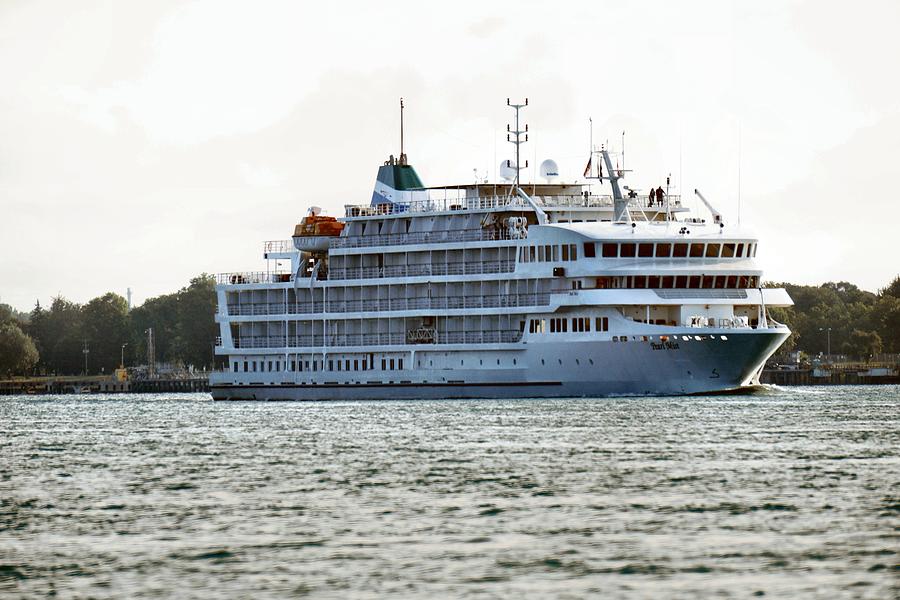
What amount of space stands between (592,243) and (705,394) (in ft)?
29.0

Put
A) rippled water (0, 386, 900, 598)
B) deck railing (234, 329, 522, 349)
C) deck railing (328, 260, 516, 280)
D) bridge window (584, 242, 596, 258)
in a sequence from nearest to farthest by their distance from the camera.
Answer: rippled water (0, 386, 900, 598) → bridge window (584, 242, 596, 258) → deck railing (234, 329, 522, 349) → deck railing (328, 260, 516, 280)

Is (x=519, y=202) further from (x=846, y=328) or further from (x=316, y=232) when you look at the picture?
(x=846, y=328)

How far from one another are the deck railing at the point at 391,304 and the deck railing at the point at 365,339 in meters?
1.36

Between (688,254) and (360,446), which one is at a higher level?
(688,254)

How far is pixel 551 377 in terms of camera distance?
3551 inches

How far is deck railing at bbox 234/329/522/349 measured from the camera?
9444 cm

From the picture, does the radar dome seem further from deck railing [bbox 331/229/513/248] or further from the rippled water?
the rippled water

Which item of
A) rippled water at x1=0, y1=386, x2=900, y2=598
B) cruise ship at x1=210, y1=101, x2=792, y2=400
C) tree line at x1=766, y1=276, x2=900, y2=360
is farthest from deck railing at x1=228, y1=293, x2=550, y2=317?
tree line at x1=766, y1=276, x2=900, y2=360

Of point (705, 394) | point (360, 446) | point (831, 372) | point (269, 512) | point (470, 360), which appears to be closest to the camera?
point (269, 512)

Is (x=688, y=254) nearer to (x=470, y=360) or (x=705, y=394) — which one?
(x=705, y=394)

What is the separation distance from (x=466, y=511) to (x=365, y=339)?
6295cm

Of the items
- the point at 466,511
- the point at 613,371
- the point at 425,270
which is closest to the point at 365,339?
the point at 425,270

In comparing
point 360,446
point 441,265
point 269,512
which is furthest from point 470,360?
point 269,512

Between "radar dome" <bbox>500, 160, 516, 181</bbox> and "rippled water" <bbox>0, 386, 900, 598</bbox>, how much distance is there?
3587 cm
